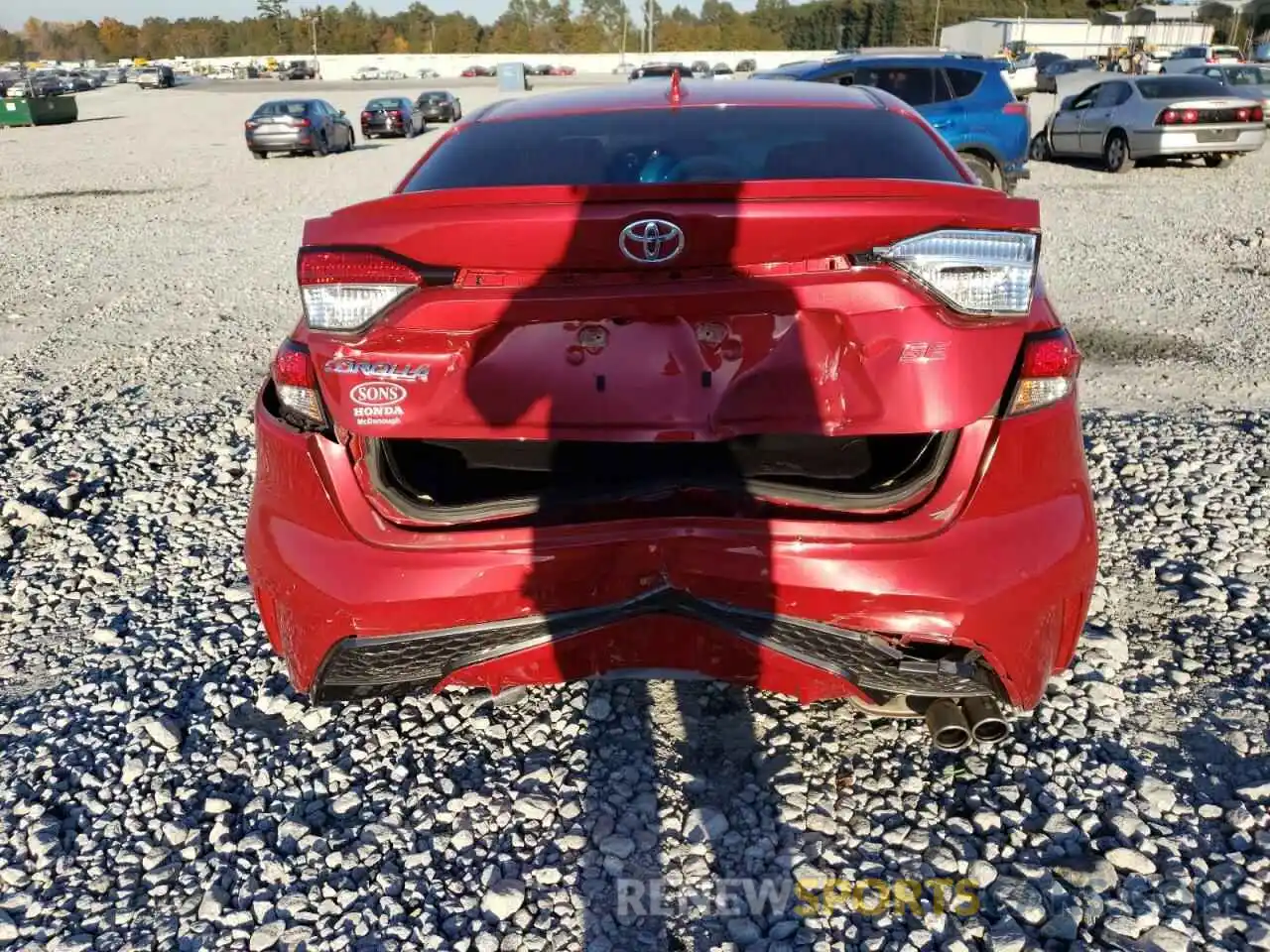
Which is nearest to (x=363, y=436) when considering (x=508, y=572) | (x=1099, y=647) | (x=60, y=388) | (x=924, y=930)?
(x=508, y=572)

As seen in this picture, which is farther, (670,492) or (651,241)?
(670,492)

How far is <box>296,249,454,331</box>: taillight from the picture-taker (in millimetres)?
2088

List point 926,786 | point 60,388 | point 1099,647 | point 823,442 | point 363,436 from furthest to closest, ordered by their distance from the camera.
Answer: point 60,388 → point 1099,647 → point 823,442 → point 926,786 → point 363,436

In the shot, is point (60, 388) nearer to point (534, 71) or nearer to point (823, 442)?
point (823, 442)

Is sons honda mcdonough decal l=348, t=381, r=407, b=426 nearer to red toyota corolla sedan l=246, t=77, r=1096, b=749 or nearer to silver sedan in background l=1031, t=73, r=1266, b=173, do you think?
A: red toyota corolla sedan l=246, t=77, r=1096, b=749

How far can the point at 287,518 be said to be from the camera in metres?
2.36

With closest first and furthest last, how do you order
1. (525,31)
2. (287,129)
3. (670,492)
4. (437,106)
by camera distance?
(670,492) < (287,129) < (437,106) < (525,31)

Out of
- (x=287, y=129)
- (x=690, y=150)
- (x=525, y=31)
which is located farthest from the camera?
(x=525, y=31)

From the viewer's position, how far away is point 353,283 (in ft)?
6.93

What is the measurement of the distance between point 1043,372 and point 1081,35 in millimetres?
66185

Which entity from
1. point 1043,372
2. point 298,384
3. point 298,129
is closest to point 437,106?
point 298,129

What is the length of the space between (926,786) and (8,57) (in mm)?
138963

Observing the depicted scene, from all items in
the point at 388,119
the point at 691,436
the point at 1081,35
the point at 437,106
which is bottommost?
the point at 691,436

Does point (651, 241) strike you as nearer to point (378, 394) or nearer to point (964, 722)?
point (378, 394)
